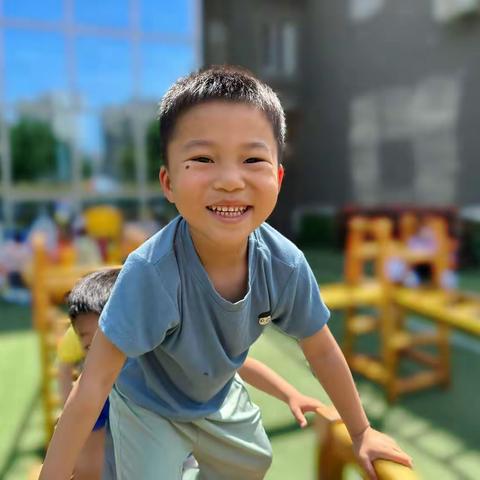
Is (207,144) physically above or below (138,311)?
above

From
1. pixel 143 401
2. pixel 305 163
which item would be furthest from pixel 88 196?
pixel 143 401

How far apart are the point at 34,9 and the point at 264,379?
7.14 metres

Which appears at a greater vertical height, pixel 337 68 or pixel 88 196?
pixel 337 68

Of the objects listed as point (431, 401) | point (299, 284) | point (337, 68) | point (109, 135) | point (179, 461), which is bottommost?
point (431, 401)

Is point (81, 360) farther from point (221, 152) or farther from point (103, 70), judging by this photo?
point (103, 70)

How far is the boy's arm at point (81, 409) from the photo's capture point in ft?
2.52

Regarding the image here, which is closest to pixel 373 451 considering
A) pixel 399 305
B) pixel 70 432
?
pixel 70 432

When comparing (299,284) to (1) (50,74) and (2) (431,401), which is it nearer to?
(2) (431,401)

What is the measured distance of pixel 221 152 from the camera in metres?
0.75

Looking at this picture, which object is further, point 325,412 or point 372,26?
point 372,26

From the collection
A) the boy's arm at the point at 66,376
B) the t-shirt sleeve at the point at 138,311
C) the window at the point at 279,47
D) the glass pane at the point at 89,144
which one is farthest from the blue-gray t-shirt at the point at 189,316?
the window at the point at 279,47

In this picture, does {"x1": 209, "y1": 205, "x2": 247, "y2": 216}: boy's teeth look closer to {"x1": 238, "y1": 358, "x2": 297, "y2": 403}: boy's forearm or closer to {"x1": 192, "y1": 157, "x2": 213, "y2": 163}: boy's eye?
{"x1": 192, "y1": 157, "x2": 213, "y2": 163}: boy's eye

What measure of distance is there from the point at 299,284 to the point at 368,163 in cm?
836

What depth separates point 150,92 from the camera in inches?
297
